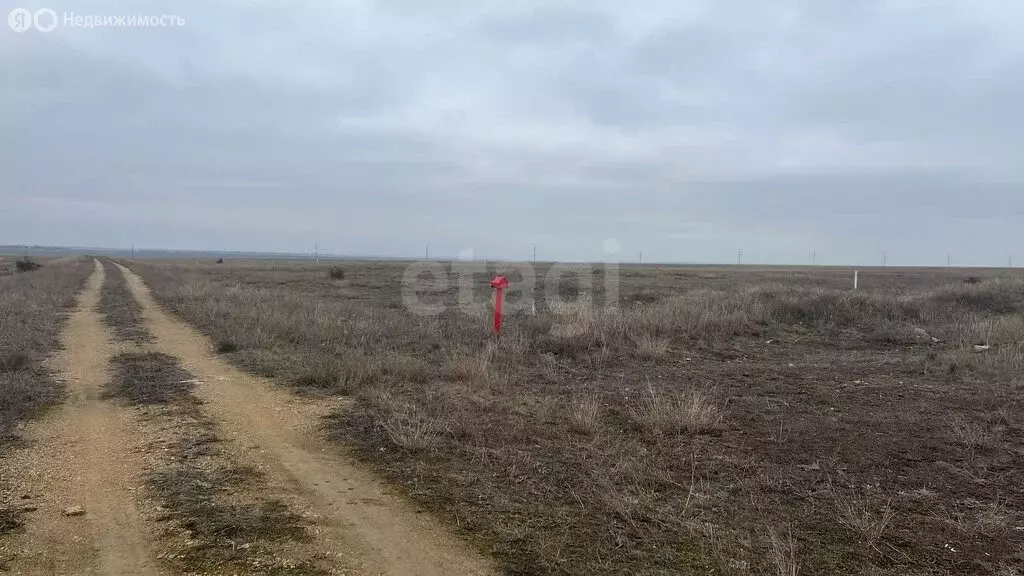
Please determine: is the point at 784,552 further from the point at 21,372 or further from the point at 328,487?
the point at 21,372

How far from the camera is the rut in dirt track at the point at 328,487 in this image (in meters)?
3.47

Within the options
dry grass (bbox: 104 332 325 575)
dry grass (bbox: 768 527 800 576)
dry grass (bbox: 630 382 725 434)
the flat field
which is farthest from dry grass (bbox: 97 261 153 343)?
dry grass (bbox: 768 527 800 576)

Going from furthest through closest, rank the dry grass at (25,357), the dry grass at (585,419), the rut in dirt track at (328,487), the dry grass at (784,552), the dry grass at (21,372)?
the dry grass at (25,357) → the dry grass at (585,419) → the dry grass at (21,372) → the rut in dirt track at (328,487) → the dry grass at (784,552)

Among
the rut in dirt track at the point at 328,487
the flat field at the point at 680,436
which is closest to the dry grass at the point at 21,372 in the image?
the rut in dirt track at the point at 328,487

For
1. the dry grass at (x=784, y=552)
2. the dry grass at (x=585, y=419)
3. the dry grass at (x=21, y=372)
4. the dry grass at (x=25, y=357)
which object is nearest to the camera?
the dry grass at (x=784, y=552)

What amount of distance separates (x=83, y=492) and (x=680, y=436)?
5.16 metres

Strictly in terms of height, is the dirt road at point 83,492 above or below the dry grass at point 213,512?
below

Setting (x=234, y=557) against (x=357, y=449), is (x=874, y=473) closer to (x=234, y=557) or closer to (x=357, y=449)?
(x=357, y=449)

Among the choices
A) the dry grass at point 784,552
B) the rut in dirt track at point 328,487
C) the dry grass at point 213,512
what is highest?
the dry grass at point 784,552

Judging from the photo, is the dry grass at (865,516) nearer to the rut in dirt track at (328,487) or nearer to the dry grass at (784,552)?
the dry grass at (784,552)

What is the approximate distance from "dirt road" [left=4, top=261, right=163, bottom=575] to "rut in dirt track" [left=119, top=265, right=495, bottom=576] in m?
0.88

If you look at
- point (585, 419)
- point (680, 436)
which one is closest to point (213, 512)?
point (585, 419)

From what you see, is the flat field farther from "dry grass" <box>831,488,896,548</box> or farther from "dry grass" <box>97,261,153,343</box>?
"dry grass" <box>97,261,153,343</box>

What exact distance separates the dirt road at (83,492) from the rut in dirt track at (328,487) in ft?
2.89
